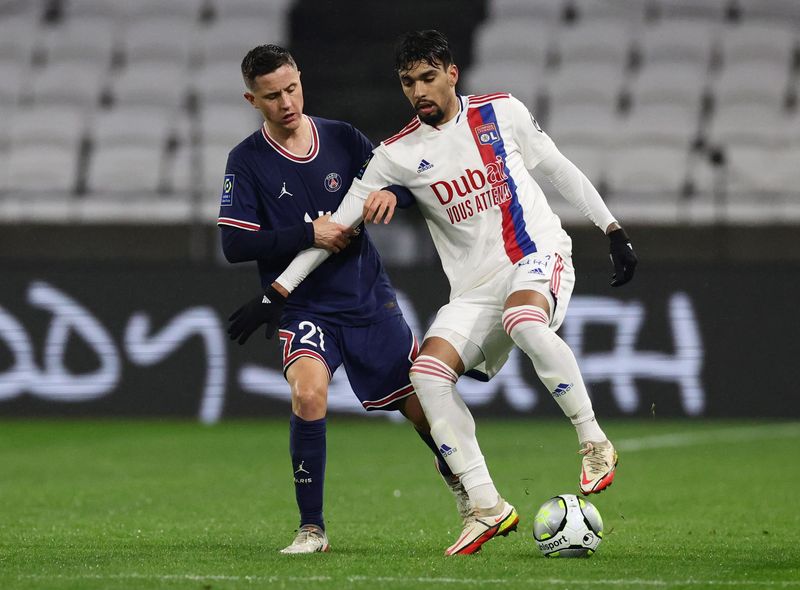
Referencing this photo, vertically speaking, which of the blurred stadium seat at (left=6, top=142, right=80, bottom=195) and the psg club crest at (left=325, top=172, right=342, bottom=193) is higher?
the psg club crest at (left=325, top=172, right=342, bottom=193)

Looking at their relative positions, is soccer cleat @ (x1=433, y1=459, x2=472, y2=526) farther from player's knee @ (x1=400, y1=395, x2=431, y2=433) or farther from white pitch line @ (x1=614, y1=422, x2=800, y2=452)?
white pitch line @ (x1=614, y1=422, x2=800, y2=452)

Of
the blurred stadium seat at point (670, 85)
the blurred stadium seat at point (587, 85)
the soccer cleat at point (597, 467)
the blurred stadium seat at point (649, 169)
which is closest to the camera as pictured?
the soccer cleat at point (597, 467)

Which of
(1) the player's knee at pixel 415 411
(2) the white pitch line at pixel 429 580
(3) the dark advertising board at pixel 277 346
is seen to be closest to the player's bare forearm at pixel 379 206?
(1) the player's knee at pixel 415 411

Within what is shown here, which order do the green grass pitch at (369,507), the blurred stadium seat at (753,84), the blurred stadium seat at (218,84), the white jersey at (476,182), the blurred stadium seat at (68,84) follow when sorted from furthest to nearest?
the blurred stadium seat at (68,84) < the blurred stadium seat at (218,84) < the blurred stadium seat at (753,84) < the white jersey at (476,182) < the green grass pitch at (369,507)

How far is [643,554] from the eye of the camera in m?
5.79

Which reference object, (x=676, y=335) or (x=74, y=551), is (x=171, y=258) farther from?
(x=74, y=551)

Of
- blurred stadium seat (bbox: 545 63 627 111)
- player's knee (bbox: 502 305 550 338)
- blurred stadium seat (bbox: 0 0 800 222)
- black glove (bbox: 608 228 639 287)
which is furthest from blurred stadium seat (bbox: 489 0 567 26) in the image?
player's knee (bbox: 502 305 550 338)

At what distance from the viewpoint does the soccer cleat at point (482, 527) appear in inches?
227

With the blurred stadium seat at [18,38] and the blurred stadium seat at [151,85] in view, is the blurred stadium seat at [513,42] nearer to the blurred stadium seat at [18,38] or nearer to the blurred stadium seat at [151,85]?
the blurred stadium seat at [151,85]

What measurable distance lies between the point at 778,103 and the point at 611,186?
8.67ft

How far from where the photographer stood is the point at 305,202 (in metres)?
6.35

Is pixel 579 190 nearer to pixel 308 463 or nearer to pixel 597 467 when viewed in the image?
pixel 597 467

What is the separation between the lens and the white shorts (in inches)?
238

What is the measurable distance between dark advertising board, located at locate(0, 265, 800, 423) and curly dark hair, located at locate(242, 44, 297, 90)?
6460 mm
